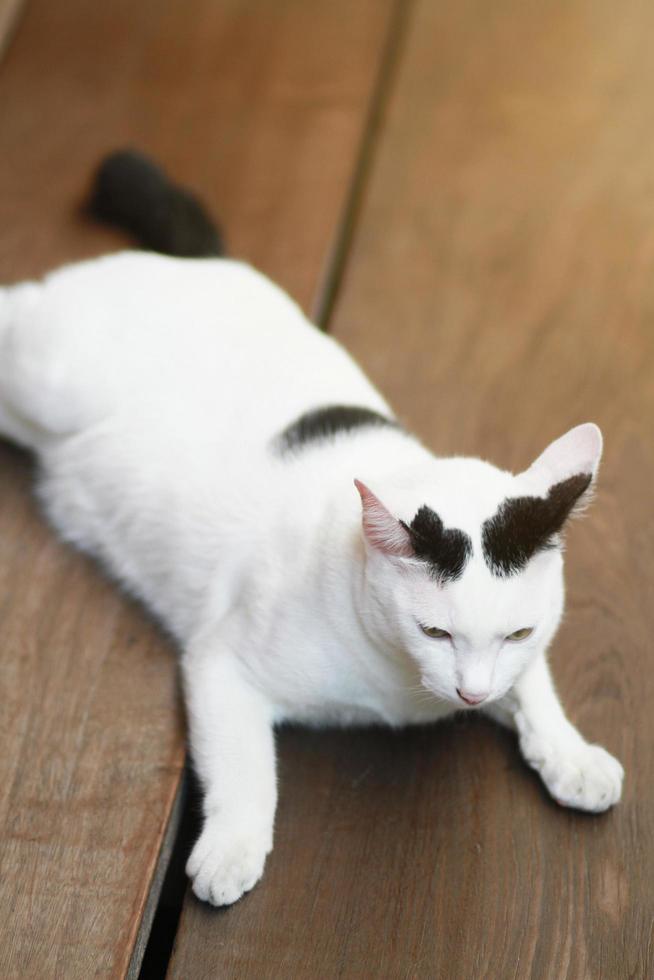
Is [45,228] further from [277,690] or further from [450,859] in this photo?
[450,859]

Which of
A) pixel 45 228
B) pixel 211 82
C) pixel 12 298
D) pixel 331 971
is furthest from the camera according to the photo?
pixel 211 82

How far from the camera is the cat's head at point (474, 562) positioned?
1189 millimetres

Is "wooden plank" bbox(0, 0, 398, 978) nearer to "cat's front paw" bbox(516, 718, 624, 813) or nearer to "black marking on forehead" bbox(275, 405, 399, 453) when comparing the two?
"black marking on forehead" bbox(275, 405, 399, 453)

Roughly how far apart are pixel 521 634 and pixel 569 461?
0.22 meters

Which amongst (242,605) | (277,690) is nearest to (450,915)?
(277,690)

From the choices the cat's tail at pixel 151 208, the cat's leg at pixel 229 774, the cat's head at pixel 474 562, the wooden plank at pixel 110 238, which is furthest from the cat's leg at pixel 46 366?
the cat's head at pixel 474 562

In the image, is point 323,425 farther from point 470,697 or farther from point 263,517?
point 470,697

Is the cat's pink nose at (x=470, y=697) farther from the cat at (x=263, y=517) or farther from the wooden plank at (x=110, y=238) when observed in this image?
the wooden plank at (x=110, y=238)

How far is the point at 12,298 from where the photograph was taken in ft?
6.02

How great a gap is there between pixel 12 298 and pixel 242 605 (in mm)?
744

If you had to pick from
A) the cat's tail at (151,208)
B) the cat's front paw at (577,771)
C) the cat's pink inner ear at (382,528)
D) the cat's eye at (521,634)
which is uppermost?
the cat's pink inner ear at (382,528)

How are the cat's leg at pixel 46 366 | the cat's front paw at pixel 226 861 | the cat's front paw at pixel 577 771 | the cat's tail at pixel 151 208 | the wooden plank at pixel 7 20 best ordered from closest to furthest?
the cat's front paw at pixel 226 861 < the cat's front paw at pixel 577 771 < the cat's leg at pixel 46 366 < the cat's tail at pixel 151 208 < the wooden plank at pixel 7 20

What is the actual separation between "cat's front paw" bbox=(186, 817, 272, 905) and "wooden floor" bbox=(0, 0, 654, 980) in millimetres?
27

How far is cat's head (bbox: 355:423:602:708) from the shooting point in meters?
1.19
